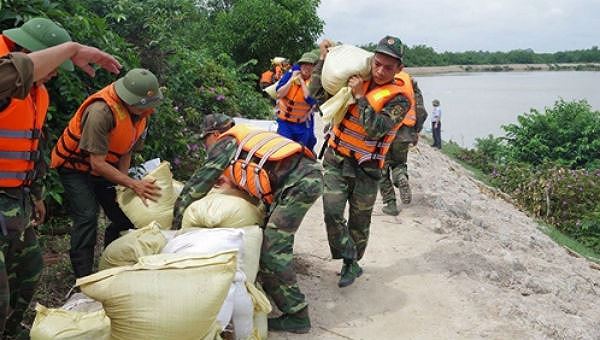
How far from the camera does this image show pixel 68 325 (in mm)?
2893

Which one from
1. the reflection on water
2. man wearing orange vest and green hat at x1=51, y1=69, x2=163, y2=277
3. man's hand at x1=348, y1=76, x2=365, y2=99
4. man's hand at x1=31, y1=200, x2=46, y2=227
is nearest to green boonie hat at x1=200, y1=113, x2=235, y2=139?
man wearing orange vest and green hat at x1=51, y1=69, x2=163, y2=277

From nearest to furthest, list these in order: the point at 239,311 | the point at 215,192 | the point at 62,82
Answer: the point at 239,311, the point at 215,192, the point at 62,82

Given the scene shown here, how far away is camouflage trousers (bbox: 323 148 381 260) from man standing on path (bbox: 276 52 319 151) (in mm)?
2244

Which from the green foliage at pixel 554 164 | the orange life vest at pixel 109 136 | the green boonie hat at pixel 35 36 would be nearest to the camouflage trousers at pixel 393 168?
the orange life vest at pixel 109 136

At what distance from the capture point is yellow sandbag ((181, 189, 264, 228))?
147 inches

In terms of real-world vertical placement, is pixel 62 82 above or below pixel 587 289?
above

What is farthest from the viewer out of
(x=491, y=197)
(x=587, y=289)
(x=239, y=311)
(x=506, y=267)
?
(x=491, y=197)

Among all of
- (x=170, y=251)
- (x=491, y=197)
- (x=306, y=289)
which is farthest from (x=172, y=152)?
(x=491, y=197)

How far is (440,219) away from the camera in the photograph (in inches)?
274

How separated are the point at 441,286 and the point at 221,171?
7.11 feet

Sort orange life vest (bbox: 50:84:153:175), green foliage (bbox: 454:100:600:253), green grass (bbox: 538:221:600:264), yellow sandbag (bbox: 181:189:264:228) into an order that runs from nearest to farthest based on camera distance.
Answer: yellow sandbag (bbox: 181:189:264:228), orange life vest (bbox: 50:84:153:175), green grass (bbox: 538:221:600:264), green foliage (bbox: 454:100:600:253)

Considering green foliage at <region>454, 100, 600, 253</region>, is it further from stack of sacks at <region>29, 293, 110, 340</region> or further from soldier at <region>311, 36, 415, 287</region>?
stack of sacks at <region>29, 293, 110, 340</region>

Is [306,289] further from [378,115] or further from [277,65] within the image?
[277,65]

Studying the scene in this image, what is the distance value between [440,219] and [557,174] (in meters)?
6.64
